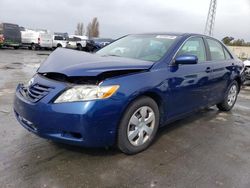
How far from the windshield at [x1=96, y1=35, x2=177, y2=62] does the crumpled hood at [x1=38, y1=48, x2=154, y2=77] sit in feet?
1.22

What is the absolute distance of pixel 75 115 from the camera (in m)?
3.05

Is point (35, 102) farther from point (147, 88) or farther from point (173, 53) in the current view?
point (173, 53)

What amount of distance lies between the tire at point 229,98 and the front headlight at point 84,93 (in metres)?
3.55

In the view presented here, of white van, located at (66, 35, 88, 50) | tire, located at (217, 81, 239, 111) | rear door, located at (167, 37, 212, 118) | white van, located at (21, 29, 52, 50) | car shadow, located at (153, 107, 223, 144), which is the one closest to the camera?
rear door, located at (167, 37, 212, 118)

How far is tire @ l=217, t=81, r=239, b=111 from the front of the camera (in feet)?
19.6

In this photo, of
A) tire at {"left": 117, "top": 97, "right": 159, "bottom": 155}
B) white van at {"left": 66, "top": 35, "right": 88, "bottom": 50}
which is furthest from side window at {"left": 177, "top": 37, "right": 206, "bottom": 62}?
white van at {"left": 66, "top": 35, "right": 88, "bottom": 50}

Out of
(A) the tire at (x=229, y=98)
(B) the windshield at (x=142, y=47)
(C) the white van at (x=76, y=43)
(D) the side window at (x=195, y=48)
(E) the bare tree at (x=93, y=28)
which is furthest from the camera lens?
(E) the bare tree at (x=93, y=28)

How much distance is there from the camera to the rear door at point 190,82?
13.3ft

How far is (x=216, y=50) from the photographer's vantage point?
17.8 feet

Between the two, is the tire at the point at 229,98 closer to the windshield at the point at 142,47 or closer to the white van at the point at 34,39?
the windshield at the point at 142,47

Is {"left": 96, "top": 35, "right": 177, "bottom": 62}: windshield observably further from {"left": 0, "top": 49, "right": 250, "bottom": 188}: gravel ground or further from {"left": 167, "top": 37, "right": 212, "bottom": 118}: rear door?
{"left": 0, "top": 49, "right": 250, "bottom": 188}: gravel ground

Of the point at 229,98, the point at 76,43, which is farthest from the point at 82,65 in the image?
the point at 76,43

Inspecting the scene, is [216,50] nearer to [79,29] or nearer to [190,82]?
[190,82]

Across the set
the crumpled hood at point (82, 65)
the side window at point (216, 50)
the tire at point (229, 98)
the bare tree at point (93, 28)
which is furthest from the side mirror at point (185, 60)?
the bare tree at point (93, 28)
